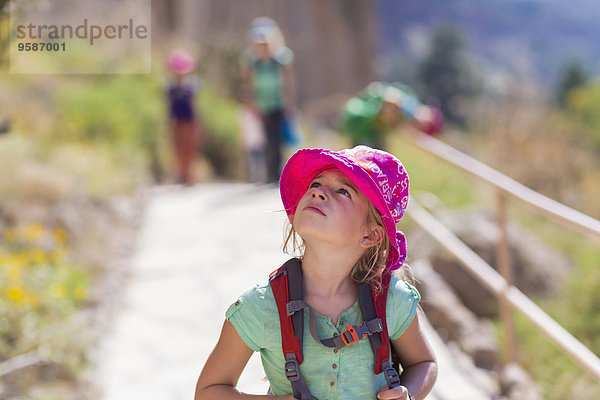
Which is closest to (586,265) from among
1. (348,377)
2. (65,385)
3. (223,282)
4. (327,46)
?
(223,282)

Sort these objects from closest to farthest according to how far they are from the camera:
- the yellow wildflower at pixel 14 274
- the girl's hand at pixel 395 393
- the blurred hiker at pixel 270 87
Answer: the girl's hand at pixel 395 393 → the yellow wildflower at pixel 14 274 → the blurred hiker at pixel 270 87

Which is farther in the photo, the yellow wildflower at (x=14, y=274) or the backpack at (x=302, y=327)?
the yellow wildflower at (x=14, y=274)

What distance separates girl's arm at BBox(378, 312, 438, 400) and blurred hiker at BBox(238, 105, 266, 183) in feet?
Answer: 18.9

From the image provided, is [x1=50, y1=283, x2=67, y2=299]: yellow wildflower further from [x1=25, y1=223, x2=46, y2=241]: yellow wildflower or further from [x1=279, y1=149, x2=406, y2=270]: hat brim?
[x1=279, y1=149, x2=406, y2=270]: hat brim

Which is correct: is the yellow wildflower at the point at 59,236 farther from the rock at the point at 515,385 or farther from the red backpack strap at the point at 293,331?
the red backpack strap at the point at 293,331

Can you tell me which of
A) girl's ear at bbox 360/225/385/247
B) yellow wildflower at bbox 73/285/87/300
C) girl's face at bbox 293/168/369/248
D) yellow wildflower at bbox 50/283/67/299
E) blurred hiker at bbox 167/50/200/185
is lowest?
yellow wildflower at bbox 73/285/87/300

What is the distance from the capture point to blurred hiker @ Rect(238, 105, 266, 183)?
303 inches

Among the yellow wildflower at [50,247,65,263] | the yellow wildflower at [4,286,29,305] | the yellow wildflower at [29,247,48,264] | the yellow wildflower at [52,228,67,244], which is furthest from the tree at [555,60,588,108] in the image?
the yellow wildflower at [4,286,29,305]

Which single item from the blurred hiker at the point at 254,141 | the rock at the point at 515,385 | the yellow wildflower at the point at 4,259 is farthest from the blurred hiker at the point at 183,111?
the rock at the point at 515,385

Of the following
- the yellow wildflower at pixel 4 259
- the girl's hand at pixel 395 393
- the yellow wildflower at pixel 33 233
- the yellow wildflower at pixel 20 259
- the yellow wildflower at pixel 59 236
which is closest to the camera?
the girl's hand at pixel 395 393

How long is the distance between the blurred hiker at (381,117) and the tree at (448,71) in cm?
2003

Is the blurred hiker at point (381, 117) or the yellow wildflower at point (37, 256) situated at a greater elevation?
the blurred hiker at point (381, 117)

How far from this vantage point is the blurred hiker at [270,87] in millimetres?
6945

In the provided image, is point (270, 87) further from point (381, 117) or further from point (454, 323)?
point (454, 323)
